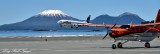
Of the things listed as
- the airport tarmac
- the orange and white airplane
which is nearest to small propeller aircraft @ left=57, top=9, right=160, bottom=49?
the orange and white airplane

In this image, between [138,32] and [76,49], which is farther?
[138,32]

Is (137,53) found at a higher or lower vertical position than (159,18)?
lower

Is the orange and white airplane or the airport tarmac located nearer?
the airport tarmac

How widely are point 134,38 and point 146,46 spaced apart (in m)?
1.09

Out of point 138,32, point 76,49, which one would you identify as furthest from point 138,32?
point 76,49

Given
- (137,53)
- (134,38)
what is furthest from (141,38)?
(137,53)

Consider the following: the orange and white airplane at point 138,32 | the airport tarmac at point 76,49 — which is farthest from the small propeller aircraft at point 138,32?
the airport tarmac at point 76,49

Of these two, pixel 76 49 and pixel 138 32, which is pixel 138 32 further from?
pixel 76 49

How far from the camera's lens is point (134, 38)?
33.9 m

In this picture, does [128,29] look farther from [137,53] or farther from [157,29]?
[137,53]

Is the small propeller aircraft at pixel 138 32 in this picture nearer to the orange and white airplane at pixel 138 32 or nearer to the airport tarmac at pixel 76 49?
the orange and white airplane at pixel 138 32

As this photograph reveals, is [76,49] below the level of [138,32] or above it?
below

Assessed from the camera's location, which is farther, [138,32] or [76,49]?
[138,32]

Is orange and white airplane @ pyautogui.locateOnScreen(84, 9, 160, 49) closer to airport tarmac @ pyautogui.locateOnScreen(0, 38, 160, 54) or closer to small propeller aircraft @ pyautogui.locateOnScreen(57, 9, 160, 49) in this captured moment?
small propeller aircraft @ pyautogui.locateOnScreen(57, 9, 160, 49)
